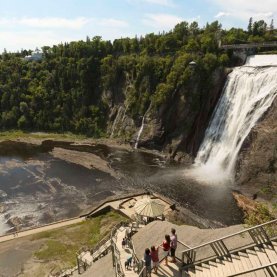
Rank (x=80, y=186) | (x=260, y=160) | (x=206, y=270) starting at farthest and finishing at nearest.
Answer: (x=80, y=186)
(x=260, y=160)
(x=206, y=270)

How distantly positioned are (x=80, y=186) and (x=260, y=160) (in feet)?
105

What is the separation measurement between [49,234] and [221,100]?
47641 millimetres

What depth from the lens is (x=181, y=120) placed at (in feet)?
283

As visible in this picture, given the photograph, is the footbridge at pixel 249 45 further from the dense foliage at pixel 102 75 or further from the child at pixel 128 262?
the child at pixel 128 262

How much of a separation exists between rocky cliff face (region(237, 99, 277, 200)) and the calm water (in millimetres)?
3927

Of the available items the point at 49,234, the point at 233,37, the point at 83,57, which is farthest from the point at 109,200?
the point at 83,57

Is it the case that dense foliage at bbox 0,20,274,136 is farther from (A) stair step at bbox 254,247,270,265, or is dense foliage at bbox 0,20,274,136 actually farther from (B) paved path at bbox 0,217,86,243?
(A) stair step at bbox 254,247,270,265

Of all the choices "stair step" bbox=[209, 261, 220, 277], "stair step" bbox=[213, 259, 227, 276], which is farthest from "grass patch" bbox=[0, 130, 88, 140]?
"stair step" bbox=[213, 259, 227, 276]

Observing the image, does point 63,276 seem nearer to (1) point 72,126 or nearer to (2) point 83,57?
(1) point 72,126

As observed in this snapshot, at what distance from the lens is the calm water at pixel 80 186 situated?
56.9 meters

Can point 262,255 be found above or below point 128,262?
above

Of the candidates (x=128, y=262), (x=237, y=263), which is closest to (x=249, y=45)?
(x=128, y=262)

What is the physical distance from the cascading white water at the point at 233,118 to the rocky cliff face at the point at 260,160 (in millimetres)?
2088

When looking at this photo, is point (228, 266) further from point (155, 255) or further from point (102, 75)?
point (102, 75)
